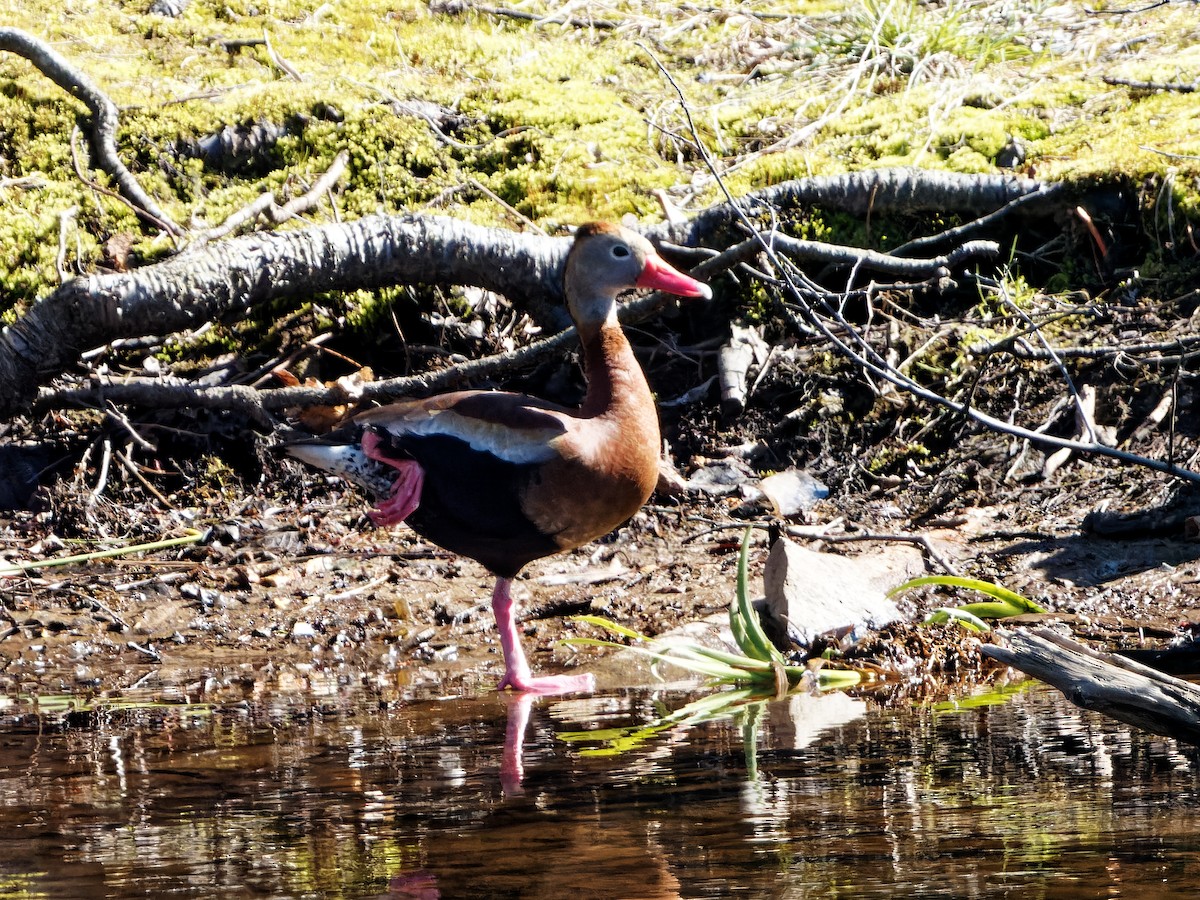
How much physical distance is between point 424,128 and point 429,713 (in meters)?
4.95

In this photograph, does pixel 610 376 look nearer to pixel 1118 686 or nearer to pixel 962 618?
pixel 962 618

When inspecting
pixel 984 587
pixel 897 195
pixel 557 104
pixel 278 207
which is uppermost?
pixel 557 104

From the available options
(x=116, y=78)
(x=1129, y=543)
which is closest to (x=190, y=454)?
(x=116, y=78)

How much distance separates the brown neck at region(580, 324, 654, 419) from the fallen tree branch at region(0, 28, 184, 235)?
3.27 meters

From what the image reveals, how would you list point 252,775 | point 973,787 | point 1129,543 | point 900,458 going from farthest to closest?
point 900,458
point 1129,543
point 252,775
point 973,787

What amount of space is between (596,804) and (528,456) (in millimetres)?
1879

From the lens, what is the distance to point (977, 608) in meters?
4.93

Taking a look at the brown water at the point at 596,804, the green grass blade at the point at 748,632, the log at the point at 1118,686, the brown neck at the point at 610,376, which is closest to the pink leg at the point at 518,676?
the brown water at the point at 596,804

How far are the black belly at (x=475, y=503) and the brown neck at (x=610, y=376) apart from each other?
1.38 ft

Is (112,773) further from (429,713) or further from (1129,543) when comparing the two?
(1129,543)

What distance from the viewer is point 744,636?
15.5 ft

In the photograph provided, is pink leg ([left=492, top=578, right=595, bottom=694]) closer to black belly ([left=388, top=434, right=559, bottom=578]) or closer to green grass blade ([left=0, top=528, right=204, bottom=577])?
black belly ([left=388, top=434, right=559, bottom=578])

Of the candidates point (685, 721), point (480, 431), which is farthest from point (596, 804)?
point (480, 431)

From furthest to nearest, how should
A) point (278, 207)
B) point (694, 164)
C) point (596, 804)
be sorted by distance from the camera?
point (694, 164) → point (278, 207) → point (596, 804)
